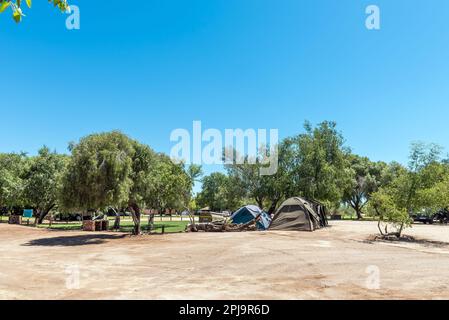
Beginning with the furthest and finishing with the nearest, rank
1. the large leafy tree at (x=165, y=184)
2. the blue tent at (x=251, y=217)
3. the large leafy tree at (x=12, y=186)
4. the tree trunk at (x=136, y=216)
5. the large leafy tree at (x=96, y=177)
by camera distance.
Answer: the large leafy tree at (x=12, y=186) → the blue tent at (x=251, y=217) → the large leafy tree at (x=165, y=184) → the tree trunk at (x=136, y=216) → the large leafy tree at (x=96, y=177)

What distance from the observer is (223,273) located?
1130 centimetres

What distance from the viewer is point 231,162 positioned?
5219cm

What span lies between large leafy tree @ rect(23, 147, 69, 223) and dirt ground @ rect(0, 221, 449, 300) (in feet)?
74.0

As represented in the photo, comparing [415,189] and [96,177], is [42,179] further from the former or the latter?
[415,189]

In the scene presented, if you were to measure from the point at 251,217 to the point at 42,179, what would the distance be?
25011 millimetres

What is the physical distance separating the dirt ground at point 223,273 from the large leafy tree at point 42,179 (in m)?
22.5

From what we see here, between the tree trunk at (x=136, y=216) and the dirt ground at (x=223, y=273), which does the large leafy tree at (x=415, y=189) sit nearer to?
the dirt ground at (x=223, y=273)

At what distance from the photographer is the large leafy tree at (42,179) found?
3906 cm

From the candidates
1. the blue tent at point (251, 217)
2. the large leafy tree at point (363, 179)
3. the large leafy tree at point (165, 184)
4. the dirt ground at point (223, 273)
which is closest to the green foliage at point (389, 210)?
the dirt ground at point (223, 273)

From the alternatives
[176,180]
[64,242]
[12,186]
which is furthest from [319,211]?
[12,186]

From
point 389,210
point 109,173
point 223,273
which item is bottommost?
point 223,273
